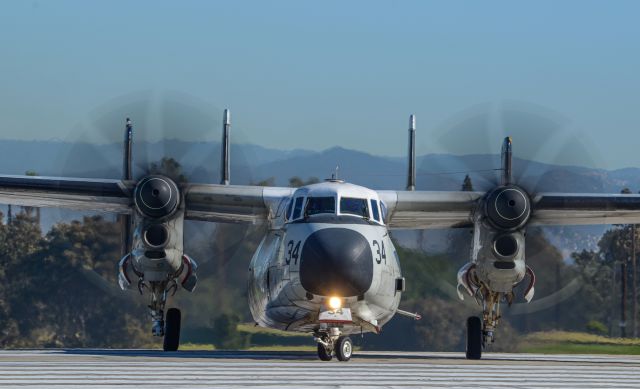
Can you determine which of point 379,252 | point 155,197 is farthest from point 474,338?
point 155,197

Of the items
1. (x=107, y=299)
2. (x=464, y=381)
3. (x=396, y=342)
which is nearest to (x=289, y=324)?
(x=464, y=381)

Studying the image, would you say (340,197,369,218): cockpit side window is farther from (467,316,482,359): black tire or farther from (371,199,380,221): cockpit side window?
(467,316,482,359): black tire

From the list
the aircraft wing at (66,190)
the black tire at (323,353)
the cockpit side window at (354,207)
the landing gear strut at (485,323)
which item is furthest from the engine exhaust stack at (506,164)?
the aircraft wing at (66,190)

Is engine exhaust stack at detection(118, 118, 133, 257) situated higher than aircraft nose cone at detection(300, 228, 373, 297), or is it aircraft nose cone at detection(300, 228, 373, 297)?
engine exhaust stack at detection(118, 118, 133, 257)

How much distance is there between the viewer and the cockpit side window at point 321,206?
69.7 ft

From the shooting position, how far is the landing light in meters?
20.2

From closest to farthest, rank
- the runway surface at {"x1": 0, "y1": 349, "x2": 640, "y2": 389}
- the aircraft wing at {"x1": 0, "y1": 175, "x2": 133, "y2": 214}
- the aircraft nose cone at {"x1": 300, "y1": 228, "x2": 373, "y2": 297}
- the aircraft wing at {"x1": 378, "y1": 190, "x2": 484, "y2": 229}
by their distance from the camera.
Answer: the runway surface at {"x1": 0, "y1": 349, "x2": 640, "y2": 389} < the aircraft nose cone at {"x1": 300, "y1": 228, "x2": 373, "y2": 297} < the aircraft wing at {"x1": 0, "y1": 175, "x2": 133, "y2": 214} < the aircraft wing at {"x1": 378, "y1": 190, "x2": 484, "y2": 229}

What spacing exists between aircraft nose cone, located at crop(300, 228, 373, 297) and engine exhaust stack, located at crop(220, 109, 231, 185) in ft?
25.1

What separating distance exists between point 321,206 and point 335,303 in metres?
1.88

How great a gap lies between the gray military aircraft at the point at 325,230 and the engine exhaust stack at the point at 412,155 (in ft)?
0.09

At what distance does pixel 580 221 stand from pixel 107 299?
20175 millimetres

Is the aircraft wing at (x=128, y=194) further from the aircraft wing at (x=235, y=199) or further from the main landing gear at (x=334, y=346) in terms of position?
the main landing gear at (x=334, y=346)

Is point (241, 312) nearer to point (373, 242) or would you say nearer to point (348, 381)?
point (373, 242)

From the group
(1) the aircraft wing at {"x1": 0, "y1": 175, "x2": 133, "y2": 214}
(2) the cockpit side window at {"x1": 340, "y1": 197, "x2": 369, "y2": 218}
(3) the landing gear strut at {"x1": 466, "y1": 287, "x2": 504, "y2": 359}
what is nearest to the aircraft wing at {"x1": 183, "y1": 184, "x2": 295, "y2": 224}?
(1) the aircraft wing at {"x1": 0, "y1": 175, "x2": 133, "y2": 214}
